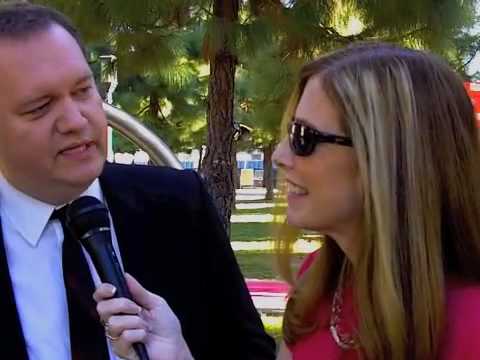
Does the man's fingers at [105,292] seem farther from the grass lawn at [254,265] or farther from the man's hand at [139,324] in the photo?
the grass lawn at [254,265]

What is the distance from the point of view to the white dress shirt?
7.07ft

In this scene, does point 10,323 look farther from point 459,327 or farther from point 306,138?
point 459,327

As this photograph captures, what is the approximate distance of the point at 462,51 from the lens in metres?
9.44

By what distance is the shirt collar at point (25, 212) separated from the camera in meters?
2.22

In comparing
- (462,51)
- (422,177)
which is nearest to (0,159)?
(422,177)

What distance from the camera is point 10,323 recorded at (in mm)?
2156

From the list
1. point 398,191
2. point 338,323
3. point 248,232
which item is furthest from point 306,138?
point 248,232

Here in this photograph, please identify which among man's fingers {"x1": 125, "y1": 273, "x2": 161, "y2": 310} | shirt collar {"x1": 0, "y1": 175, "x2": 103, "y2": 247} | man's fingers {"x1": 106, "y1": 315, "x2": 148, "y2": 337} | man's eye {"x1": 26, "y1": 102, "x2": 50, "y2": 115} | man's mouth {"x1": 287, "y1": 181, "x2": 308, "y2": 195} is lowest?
man's fingers {"x1": 106, "y1": 315, "x2": 148, "y2": 337}

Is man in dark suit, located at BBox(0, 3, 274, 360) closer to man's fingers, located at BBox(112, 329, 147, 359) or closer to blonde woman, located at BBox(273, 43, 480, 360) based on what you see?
man's fingers, located at BBox(112, 329, 147, 359)

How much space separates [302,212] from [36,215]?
638 millimetres

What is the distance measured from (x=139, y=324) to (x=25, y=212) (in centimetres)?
57

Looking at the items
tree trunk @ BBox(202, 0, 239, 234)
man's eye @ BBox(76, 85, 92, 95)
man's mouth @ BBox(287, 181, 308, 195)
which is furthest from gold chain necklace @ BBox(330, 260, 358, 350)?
tree trunk @ BBox(202, 0, 239, 234)

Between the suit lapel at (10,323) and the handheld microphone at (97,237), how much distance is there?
256 millimetres

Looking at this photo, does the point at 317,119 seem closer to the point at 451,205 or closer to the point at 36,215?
the point at 451,205
